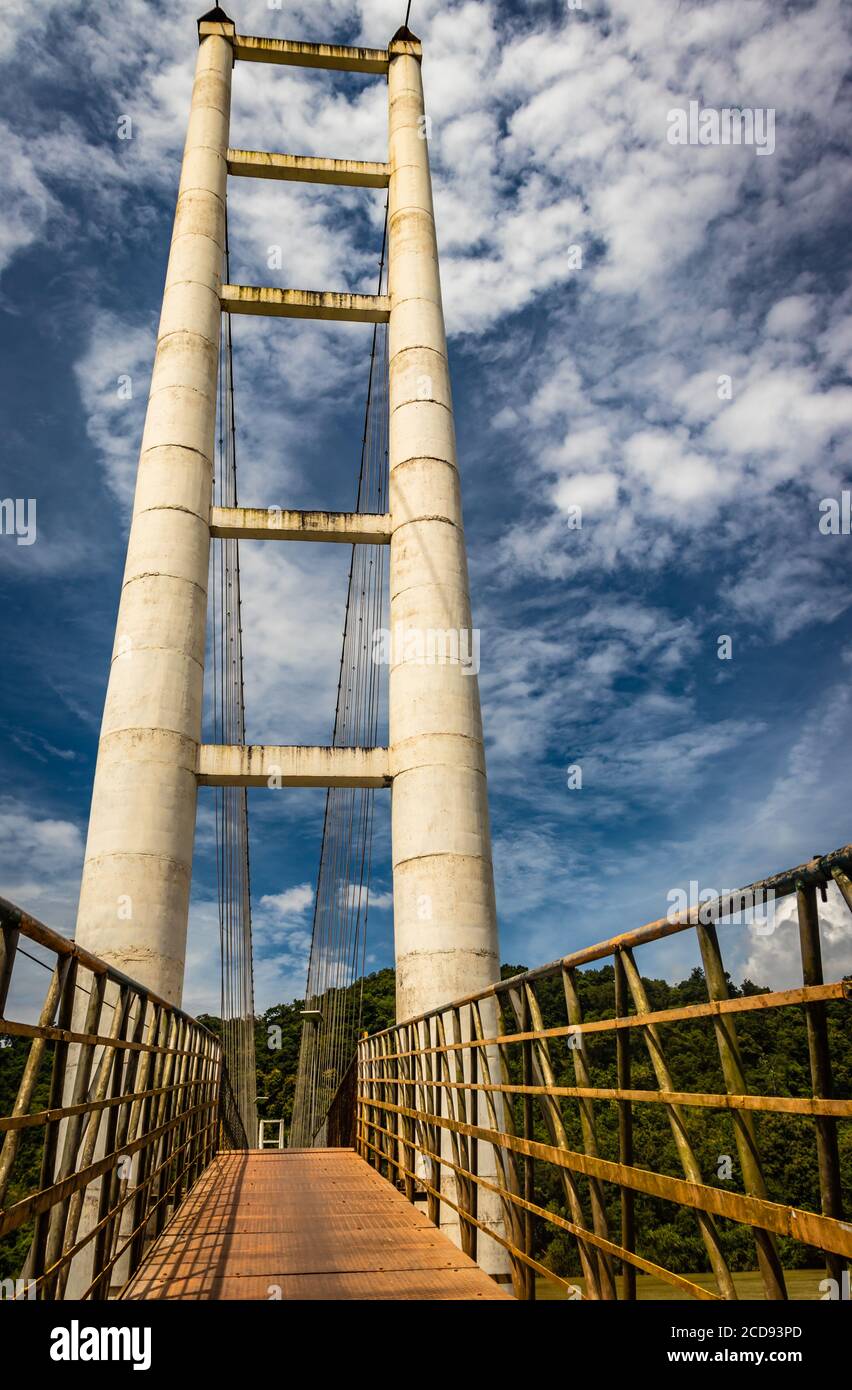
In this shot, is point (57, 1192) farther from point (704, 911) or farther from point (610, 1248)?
point (704, 911)

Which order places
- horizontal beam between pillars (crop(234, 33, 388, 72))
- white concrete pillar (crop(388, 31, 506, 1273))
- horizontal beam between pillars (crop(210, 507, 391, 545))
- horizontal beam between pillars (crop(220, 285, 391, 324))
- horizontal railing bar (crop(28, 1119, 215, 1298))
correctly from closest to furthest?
horizontal railing bar (crop(28, 1119, 215, 1298)) → white concrete pillar (crop(388, 31, 506, 1273)) → horizontal beam between pillars (crop(210, 507, 391, 545)) → horizontal beam between pillars (crop(220, 285, 391, 324)) → horizontal beam between pillars (crop(234, 33, 388, 72))

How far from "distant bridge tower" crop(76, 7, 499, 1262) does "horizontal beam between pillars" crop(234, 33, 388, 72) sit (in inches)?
90.2

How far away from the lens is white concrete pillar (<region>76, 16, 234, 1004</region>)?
10.2 meters

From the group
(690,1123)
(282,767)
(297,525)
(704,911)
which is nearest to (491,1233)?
(704,911)

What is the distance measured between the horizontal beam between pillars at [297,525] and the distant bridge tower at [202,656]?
0.03m

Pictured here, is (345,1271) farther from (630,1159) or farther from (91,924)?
(91,924)

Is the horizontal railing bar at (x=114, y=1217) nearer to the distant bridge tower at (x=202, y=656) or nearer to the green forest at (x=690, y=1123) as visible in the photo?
the distant bridge tower at (x=202, y=656)

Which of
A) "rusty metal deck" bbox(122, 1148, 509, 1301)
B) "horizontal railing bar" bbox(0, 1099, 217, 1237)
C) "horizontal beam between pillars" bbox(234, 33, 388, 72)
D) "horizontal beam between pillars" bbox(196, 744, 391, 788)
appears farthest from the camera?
"horizontal beam between pillars" bbox(234, 33, 388, 72)

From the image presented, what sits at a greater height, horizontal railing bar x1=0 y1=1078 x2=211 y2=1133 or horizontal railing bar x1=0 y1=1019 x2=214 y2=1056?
horizontal railing bar x1=0 y1=1019 x2=214 y2=1056

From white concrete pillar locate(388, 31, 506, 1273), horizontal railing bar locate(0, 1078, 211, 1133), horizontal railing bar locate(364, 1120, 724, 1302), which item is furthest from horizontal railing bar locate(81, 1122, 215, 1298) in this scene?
white concrete pillar locate(388, 31, 506, 1273)

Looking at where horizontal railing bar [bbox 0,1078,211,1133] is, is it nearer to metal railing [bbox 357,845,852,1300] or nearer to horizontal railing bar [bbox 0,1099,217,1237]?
horizontal railing bar [bbox 0,1099,217,1237]

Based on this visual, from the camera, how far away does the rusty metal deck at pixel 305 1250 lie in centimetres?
413

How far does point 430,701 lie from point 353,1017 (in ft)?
40.1
